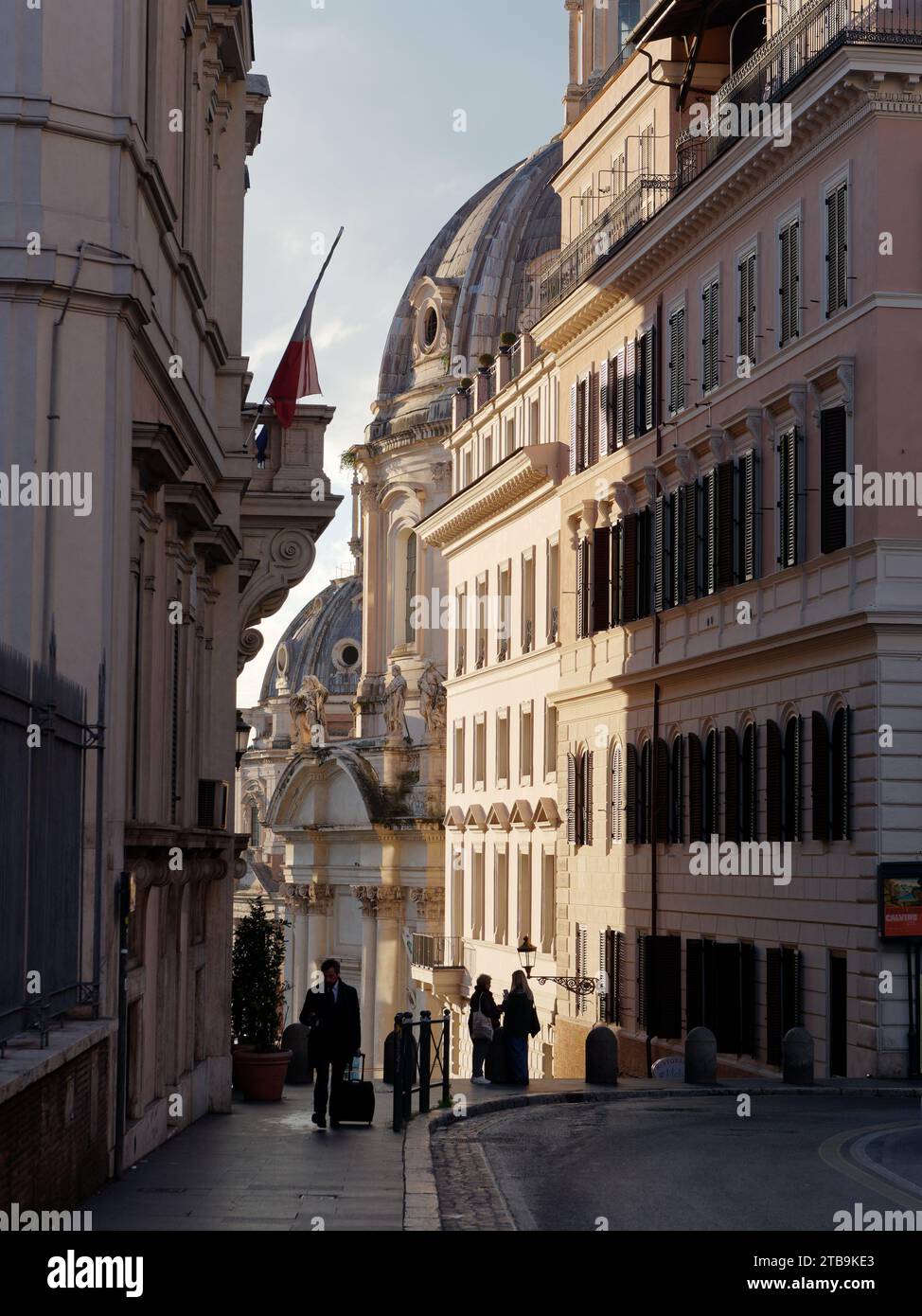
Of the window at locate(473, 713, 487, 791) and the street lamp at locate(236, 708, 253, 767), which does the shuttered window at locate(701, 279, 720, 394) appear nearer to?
the street lamp at locate(236, 708, 253, 767)

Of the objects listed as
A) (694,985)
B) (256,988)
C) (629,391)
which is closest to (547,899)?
(629,391)

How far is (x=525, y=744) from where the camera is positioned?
55.7 m

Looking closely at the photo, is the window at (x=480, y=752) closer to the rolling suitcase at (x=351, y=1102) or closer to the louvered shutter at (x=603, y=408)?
the louvered shutter at (x=603, y=408)

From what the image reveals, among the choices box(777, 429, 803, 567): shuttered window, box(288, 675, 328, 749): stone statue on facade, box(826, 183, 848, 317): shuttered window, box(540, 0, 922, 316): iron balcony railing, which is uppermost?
box(540, 0, 922, 316): iron balcony railing

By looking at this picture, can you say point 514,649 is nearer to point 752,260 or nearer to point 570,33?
point 570,33

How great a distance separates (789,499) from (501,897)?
25568 millimetres

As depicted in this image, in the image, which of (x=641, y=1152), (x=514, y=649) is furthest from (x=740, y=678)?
(x=514, y=649)

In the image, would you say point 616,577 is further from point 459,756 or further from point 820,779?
point 459,756

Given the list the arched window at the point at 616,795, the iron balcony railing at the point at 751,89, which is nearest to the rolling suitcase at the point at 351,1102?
the iron balcony railing at the point at 751,89

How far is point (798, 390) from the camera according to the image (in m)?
33.4

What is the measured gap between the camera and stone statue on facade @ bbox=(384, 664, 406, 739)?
85.1m

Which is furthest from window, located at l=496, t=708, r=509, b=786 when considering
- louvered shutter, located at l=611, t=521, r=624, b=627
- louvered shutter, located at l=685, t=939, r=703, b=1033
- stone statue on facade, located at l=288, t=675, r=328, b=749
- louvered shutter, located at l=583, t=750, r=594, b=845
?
stone statue on facade, located at l=288, t=675, r=328, b=749

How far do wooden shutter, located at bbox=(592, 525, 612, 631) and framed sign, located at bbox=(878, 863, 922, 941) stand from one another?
15081 mm
